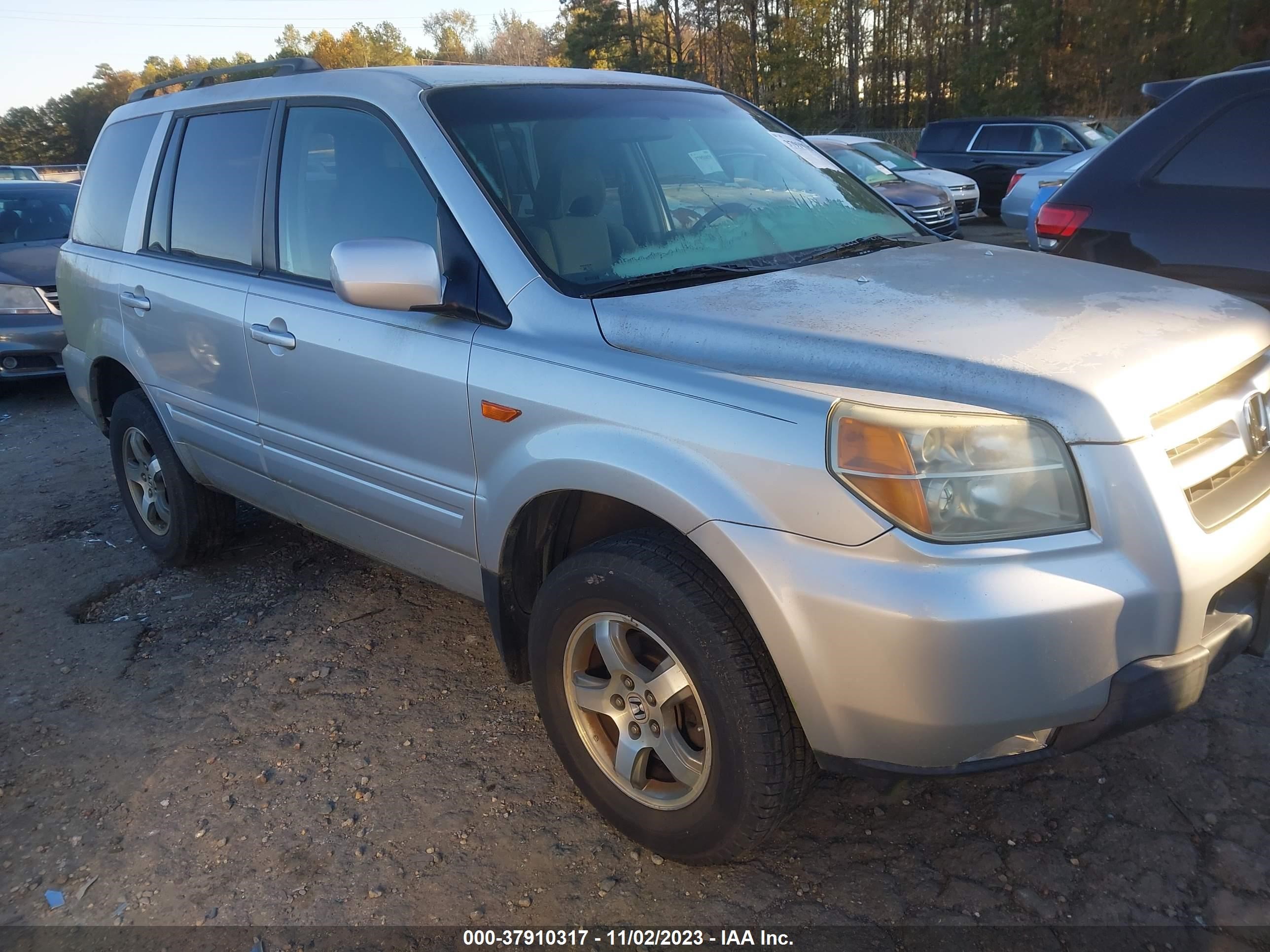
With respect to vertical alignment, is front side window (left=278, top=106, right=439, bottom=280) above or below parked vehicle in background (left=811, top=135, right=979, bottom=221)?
above

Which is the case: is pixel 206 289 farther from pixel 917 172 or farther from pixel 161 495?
pixel 917 172

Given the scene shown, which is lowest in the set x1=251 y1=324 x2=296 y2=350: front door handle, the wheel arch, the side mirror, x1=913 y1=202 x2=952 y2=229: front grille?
x1=913 y1=202 x2=952 y2=229: front grille

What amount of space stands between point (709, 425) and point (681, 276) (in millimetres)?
702

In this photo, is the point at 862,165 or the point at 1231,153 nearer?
the point at 1231,153

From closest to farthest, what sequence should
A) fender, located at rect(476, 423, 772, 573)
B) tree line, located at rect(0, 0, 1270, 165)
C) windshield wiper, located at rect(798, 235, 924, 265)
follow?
1. fender, located at rect(476, 423, 772, 573)
2. windshield wiper, located at rect(798, 235, 924, 265)
3. tree line, located at rect(0, 0, 1270, 165)

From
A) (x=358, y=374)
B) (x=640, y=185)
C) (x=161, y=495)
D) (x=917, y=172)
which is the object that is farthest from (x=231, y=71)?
(x=917, y=172)

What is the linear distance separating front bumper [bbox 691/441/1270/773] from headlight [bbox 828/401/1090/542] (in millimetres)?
43

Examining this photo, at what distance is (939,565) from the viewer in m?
1.83

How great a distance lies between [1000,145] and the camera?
15734 millimetres

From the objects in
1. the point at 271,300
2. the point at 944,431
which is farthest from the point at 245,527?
the point at 944,431

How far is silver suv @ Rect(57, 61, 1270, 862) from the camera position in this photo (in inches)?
73.8

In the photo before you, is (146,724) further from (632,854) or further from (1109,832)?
(1109,832)

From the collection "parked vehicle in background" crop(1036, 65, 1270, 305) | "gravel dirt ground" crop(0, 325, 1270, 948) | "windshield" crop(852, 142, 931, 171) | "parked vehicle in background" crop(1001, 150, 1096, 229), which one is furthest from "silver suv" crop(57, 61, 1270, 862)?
"windshield" crop(852, 142, 931, 171)

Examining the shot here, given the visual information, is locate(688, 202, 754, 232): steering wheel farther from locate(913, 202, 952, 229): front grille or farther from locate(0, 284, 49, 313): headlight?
locate(913, 202, 952, 229): front grille
